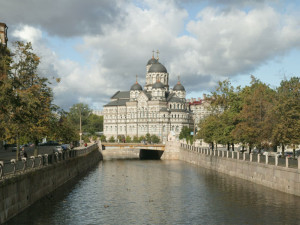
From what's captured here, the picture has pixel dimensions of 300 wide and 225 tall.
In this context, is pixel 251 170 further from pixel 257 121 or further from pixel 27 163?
pixel 27 163

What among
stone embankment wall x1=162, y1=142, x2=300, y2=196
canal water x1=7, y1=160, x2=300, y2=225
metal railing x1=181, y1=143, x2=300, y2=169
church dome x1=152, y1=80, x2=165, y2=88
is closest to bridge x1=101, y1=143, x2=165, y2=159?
stone embankment wall x1=162, y1=142, x2=300, y2=196

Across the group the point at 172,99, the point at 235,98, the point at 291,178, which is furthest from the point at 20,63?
the point at 172,99

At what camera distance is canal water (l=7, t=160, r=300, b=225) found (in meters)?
29.7

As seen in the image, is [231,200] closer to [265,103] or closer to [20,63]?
[265,103]

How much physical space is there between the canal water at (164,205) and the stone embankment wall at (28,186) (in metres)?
0.64

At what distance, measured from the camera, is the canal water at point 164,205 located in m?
29.7

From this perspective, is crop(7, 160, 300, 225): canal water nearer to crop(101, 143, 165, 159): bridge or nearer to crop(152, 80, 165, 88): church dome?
crop(101, 143, 165, 159): bridge

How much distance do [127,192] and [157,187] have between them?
5.13 meters

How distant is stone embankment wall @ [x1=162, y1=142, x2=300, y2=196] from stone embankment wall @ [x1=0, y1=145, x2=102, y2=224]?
65.5 feet

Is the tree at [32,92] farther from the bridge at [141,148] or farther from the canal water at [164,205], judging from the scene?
the bridge at [141,148]

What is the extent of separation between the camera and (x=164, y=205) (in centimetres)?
3625

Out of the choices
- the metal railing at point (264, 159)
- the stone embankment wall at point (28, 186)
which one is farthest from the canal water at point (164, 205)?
the metal railing at point (264, 159)

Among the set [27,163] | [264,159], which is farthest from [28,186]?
[264,159]

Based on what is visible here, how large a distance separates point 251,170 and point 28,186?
25177 mm
